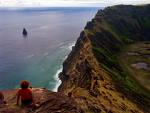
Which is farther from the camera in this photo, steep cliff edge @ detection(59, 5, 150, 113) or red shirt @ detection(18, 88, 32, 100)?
steep cliff edge @ detection(59, 5, 150, 113)

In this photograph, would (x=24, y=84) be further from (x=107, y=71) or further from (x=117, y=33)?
(x=117, y=33)

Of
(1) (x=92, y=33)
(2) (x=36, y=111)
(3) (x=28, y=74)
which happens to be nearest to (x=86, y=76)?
(2) (x=36, y=111)

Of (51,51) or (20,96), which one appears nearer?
(20,96)

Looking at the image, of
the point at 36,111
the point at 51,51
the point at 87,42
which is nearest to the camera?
the point at 36,111

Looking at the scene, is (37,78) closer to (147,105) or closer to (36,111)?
(147,105)

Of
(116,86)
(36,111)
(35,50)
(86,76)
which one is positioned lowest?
(35,50)

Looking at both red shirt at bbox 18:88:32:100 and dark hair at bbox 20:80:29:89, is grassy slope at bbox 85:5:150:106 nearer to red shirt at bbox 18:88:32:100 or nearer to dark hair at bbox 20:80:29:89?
red shirt at bbox 18:88:32:100

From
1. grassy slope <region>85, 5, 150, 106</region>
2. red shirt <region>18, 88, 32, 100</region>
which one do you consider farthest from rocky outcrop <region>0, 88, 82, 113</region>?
grassy slope <region>85, 5, 150, 106</region>

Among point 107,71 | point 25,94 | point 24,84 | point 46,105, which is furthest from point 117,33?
point 24,84
